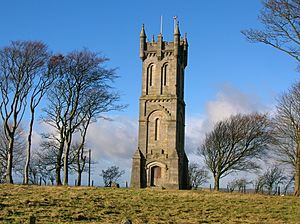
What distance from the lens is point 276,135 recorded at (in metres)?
47.9

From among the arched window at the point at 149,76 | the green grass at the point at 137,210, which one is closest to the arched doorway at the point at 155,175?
the arched window at the point at 149,76

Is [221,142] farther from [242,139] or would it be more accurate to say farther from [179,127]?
[179,127]

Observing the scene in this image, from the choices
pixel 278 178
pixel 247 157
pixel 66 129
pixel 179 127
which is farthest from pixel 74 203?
pixel 278 178

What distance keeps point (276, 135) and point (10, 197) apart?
30702 mm

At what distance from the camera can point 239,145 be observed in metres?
59.7

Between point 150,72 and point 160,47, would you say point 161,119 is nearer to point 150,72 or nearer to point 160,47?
point 150,72

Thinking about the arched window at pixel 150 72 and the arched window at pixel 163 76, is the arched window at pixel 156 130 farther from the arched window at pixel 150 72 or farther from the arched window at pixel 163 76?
the arched window at pixel 150 72

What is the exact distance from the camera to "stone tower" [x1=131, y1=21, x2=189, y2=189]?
5331 centimetres

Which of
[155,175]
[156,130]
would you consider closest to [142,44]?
[156,130]

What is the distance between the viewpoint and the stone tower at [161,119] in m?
53.3

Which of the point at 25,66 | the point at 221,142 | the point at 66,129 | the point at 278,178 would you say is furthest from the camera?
the point at 278,178

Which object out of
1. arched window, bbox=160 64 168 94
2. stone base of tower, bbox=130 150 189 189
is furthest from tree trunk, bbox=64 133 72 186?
arched window, bbox=160 64 168 94

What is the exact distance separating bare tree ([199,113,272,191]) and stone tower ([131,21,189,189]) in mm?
4678

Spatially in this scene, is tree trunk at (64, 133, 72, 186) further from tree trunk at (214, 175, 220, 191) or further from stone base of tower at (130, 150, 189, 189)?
tree trunk at (214, 175, 220, 191)
